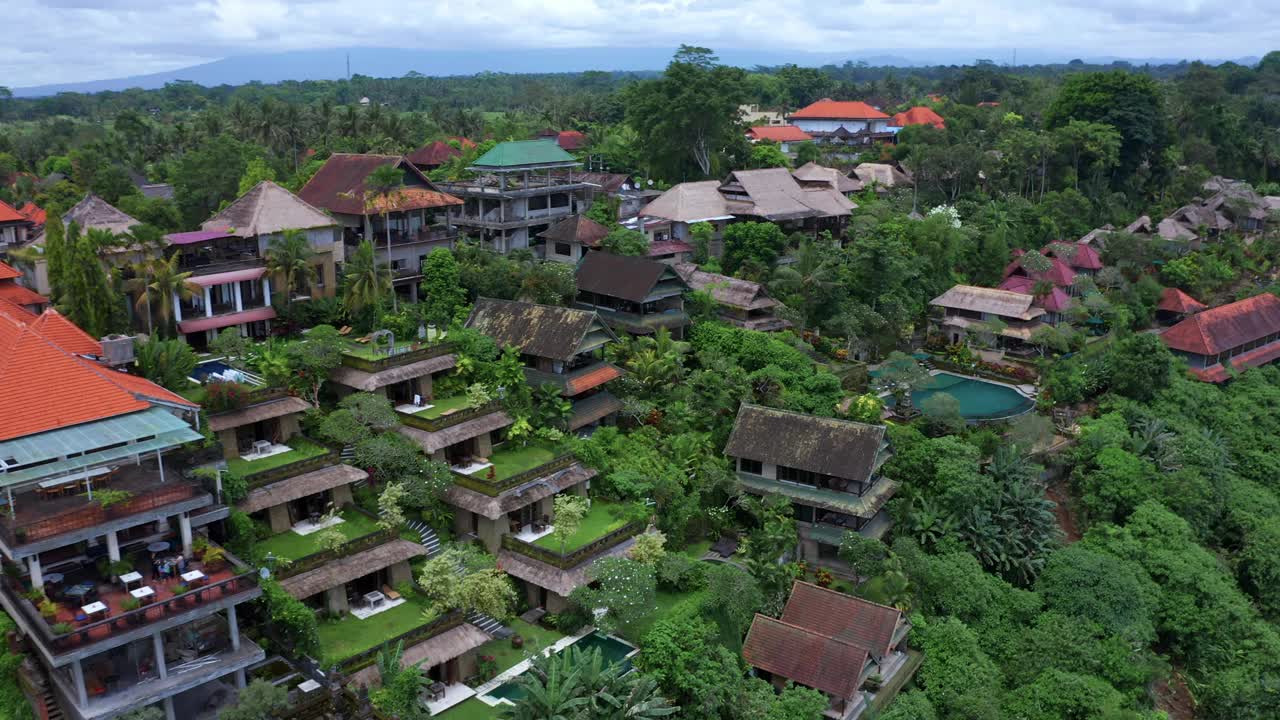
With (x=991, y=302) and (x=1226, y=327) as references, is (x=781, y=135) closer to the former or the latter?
(x=991, y=302)

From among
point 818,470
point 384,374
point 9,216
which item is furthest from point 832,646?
point 9,216

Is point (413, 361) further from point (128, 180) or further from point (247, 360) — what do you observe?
point (128, 180)

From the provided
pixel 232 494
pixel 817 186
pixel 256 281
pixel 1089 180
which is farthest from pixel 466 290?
pixel 1089 180

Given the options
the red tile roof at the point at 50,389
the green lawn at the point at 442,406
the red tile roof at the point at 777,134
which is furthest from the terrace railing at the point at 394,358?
the red tile roof at the point at 777,134

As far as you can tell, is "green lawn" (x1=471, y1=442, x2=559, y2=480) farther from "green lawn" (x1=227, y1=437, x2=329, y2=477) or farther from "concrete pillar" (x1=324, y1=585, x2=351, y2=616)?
"concrete pillar" (x1=324, y1=585, x2=351, y2=616)

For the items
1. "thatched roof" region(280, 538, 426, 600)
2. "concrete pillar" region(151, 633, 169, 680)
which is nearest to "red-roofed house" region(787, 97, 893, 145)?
"thatched roof" region(280, 538, 426, 600)

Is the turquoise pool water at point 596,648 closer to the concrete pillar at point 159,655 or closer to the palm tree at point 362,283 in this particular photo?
the concrete pillar at point 159,655
